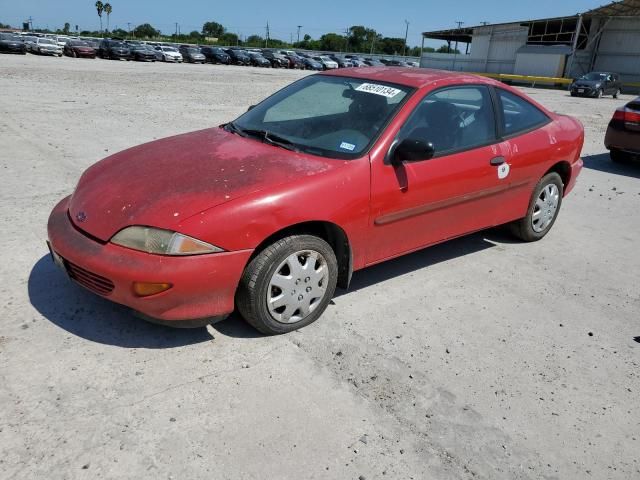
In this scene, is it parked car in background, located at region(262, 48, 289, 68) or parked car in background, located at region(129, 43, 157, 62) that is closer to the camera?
parked car in background, located at region(129, 43, 157, 62)

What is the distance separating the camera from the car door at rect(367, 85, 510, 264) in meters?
3.56

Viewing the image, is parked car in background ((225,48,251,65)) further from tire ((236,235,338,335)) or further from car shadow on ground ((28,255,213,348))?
tire ((236,235,338,335))

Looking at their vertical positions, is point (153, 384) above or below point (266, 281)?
below

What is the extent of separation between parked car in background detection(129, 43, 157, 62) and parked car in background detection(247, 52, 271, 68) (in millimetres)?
9206

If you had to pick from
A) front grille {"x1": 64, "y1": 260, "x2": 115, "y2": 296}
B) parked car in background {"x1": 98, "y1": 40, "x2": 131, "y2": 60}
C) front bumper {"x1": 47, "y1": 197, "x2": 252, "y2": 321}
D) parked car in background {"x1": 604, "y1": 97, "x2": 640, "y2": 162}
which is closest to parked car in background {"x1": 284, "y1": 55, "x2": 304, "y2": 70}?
parked car in background {"x1": 98, "y1": 40, "x2": 131, "y2": 60}

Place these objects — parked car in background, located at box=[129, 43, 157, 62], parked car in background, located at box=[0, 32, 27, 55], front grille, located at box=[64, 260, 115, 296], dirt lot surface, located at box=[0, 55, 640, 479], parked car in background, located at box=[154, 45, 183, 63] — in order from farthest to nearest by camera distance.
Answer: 1. parked car in background, located at box=[154, 45, 183, 63]
2. parked car in background, located at box=[129, 43, 157, 62]
3. parked car in background, located at box=[0, 32, 27, 55]
4. front grille, located at box=[64, 260, 115, 296]
5. dirt lot surface, located at box=[0, 55, 640, 479]

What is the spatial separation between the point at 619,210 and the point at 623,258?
1.88 meters

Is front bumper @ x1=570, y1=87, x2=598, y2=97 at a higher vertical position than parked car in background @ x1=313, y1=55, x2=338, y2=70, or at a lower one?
higher

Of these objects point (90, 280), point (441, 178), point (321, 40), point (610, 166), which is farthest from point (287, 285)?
point (321, 40)

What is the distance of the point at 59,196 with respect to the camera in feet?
18.0

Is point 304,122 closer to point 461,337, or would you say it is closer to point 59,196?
point 461,337

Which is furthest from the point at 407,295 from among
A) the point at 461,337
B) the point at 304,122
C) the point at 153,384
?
the point at 153,384

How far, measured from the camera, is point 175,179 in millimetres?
3188

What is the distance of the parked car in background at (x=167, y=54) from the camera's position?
42969mm
